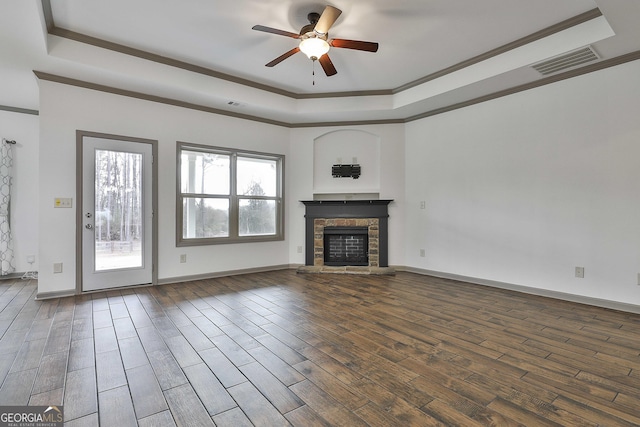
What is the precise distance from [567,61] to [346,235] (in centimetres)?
388

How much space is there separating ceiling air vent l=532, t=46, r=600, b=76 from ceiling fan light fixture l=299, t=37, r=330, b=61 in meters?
2.49

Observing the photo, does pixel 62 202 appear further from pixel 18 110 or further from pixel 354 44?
pixel 354 44

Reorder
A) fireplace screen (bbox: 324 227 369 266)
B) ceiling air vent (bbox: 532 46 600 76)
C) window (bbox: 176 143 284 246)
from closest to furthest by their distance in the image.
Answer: ceiling air vent (bbox: 532 46 600 76) → window (bbox: 176 143 284 246) → fireplace screen (bbox: 324 227 369 266)

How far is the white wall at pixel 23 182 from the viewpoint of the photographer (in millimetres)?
4777

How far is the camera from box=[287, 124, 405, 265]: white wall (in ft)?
18.4

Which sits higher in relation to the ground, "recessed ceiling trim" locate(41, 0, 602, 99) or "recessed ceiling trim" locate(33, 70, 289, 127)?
"recessed ceiling trim" locate(41, 0, 602, 99)

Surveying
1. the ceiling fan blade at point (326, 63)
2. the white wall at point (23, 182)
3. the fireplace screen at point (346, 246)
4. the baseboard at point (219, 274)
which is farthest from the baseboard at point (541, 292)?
the white wall at point (23, 182)

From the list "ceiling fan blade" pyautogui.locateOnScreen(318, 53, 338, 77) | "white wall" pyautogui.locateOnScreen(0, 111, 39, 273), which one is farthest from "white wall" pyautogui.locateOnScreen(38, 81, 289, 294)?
"ceiling fan blade" pyautogui.locateOnScreen(318, 53, 338, 77)

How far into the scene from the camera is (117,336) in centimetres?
262

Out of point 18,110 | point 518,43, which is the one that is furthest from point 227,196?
point 518,43

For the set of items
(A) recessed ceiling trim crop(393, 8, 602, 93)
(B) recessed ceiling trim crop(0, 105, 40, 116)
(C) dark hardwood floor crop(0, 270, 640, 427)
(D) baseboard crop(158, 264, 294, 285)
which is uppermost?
(A) recessed ceiling trim crop(393, 8, 602, 93)

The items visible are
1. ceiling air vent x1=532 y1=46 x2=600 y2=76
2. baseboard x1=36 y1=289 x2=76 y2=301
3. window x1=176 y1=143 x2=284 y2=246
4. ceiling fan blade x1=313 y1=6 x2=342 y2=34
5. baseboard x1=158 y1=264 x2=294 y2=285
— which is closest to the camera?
ceiling fan blade x1=313 y1=6 x2=342 y2=34

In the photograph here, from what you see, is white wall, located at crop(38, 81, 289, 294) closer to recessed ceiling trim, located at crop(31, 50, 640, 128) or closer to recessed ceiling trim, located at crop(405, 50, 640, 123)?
recessed ceiling trim, located at crop(31, 50, 640, 128)

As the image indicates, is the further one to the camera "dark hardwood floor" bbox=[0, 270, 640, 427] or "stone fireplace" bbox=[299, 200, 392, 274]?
"stone fireplace" bbox=[299, 200, 392, 274]
